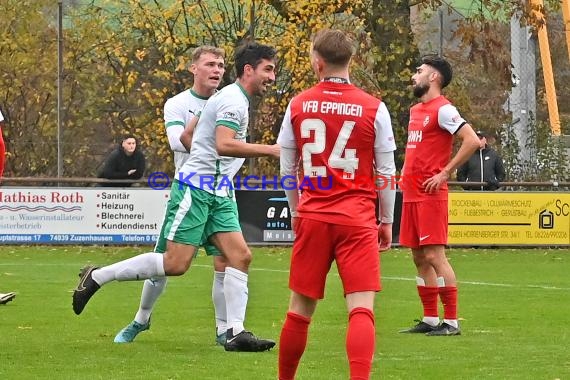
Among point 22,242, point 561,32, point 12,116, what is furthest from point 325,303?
point 561,32

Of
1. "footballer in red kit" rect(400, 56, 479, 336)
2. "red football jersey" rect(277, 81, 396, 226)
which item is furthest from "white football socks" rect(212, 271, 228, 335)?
"red football jersey" rect(277, 81, 396, 226)

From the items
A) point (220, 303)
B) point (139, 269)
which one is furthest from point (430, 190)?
point (139, 269)

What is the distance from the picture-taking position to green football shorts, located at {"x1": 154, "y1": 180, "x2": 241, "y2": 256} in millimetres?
9359

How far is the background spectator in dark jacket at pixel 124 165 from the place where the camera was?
24.1 meters

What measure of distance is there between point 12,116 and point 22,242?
35.5ft

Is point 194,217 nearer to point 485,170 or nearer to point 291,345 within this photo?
point 291,345

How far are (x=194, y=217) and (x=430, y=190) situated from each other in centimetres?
217

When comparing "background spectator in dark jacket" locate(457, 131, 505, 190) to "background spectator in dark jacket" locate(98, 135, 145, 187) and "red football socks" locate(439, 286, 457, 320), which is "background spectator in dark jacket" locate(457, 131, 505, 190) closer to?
"background spectator in dark jacket" locate(98, 135, 145, 187)

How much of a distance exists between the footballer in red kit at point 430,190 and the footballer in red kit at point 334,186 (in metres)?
3.64

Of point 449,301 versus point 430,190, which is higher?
point 430,190

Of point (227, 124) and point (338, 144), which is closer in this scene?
point (338, 144)

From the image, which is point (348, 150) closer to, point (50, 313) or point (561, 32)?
point (50, 313)

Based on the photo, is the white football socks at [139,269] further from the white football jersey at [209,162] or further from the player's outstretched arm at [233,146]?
the player's outstretched arm at [233,146]

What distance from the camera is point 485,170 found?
24703 millimetres
